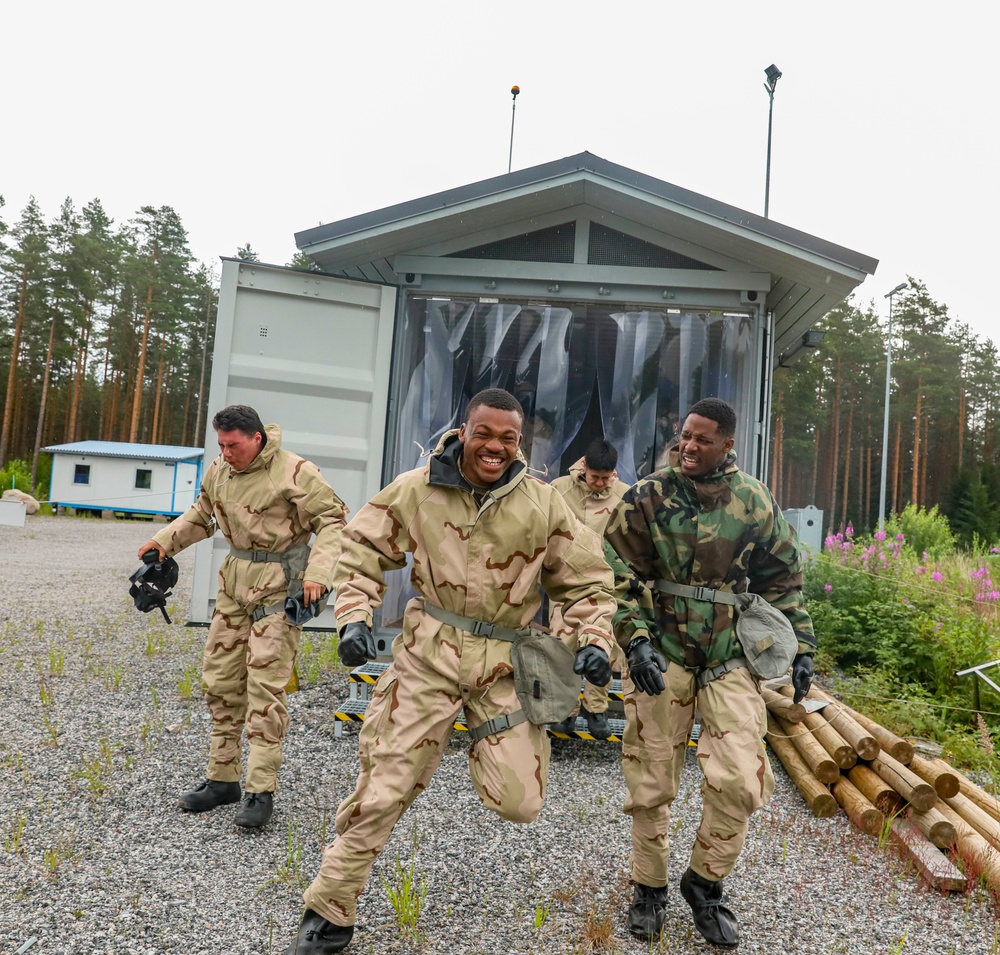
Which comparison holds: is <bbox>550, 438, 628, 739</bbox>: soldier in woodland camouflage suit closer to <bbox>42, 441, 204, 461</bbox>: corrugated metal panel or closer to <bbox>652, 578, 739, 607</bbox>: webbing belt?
<bbox>652, 578, 739, 607</bbox>: webbing belt

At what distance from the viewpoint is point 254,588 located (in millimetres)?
3871

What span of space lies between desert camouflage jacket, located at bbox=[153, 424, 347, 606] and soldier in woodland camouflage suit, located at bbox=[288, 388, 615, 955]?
1181 millimetres

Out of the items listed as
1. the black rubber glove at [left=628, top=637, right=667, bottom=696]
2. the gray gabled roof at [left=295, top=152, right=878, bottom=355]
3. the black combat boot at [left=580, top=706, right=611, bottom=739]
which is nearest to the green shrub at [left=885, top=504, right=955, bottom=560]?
the gray gabled roof at [left=295, top=152, right=878, bottom=355]

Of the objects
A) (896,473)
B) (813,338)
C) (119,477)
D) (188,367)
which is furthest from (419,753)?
(188,367)

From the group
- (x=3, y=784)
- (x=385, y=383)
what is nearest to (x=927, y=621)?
(x=385, y=383)

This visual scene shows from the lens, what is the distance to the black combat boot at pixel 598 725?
192 inches

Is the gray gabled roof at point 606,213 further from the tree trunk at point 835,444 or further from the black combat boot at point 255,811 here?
the tree trunk at point 835,444

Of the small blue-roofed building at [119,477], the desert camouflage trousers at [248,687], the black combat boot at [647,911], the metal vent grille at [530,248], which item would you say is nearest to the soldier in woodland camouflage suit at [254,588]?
the desert camouflage trousers at [248,687]

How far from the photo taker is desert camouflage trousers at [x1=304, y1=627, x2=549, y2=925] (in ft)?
8.16

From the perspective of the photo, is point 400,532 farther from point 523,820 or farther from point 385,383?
point 385,383

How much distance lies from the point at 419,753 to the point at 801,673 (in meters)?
1.46

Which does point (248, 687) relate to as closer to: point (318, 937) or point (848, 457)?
point (318, 937)

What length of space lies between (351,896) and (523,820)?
57cm

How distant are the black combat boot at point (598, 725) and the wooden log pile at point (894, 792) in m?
1.00
